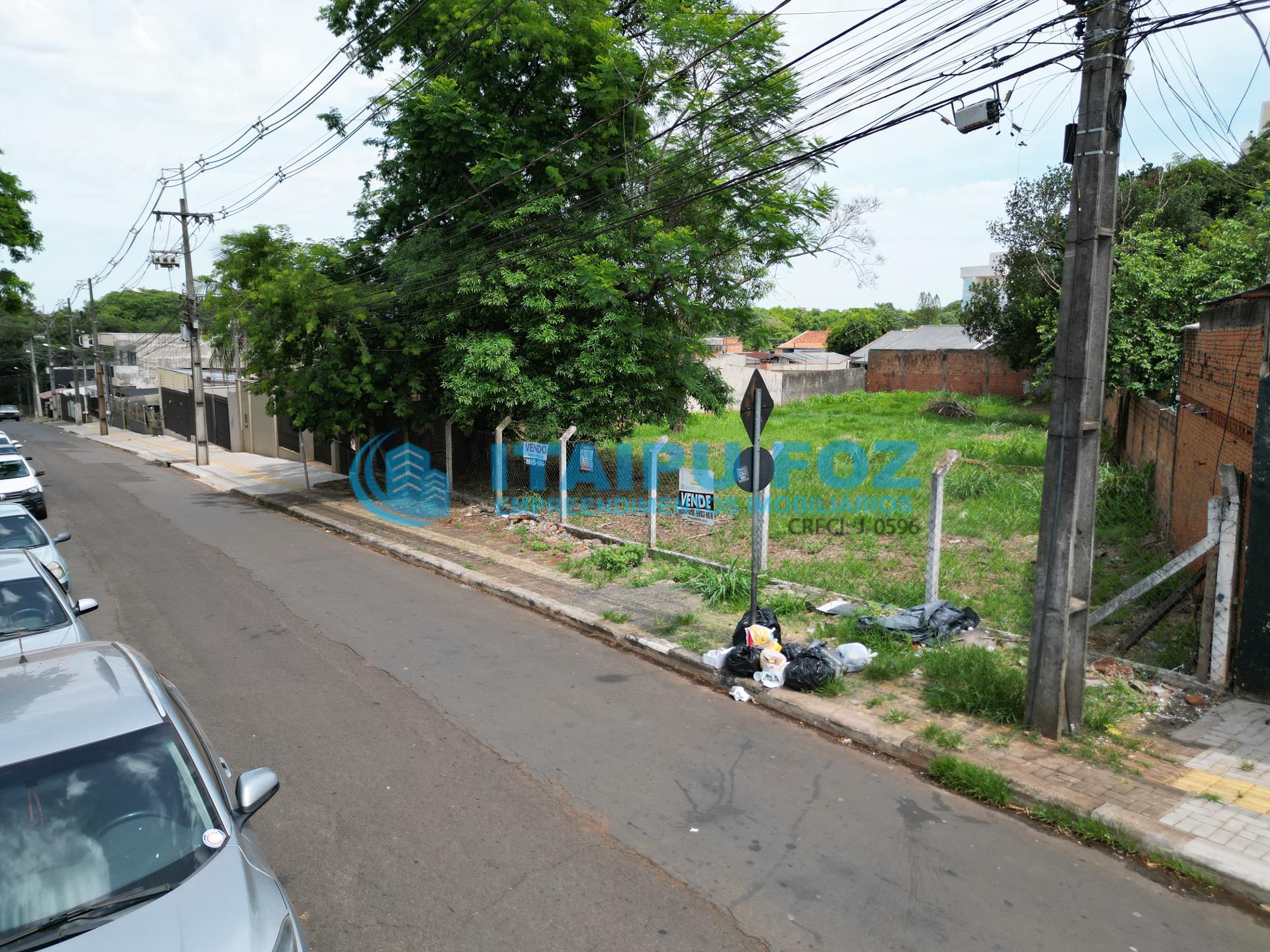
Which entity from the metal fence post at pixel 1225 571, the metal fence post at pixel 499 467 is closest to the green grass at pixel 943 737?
the metal fence post at pixel 1225 571

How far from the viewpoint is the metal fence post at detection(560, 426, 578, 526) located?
1384cm

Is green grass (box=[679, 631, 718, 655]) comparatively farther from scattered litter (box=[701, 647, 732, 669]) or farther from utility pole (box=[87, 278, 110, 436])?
utility pole (box=[87, 278, 110, 436])

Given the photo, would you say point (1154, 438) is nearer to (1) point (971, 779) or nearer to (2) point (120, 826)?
(1) point (971, 779)

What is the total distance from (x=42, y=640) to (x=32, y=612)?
1.31 feet

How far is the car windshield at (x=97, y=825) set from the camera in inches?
Result: 122

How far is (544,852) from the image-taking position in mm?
4781

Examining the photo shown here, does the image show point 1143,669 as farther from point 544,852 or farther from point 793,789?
point 544,852

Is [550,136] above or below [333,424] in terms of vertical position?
above

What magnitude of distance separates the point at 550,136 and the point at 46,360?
86789 mm

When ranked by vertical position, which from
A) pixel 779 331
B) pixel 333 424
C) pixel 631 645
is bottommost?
pixel 631 645

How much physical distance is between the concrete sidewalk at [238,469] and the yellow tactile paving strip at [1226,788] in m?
20.2

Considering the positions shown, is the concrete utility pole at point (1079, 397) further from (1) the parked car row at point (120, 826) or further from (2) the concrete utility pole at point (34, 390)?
(2) the concrete utility pole at point (34, 390)

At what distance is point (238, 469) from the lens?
89.9 feet

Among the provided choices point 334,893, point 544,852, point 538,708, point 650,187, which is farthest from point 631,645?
point 650,187
